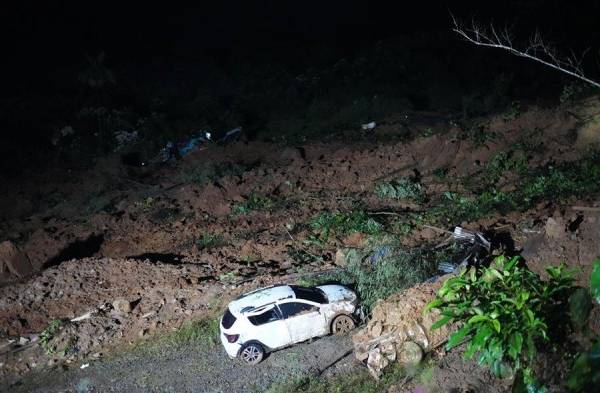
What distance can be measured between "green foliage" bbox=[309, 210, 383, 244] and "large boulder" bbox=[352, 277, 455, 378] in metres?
4.35

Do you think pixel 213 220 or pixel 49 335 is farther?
pixel 213 220

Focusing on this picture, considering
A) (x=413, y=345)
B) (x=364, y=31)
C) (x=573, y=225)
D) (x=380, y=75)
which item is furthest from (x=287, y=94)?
(x=413, y=345)

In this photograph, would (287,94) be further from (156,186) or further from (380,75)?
(156,186)

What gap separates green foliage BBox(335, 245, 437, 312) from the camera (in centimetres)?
973

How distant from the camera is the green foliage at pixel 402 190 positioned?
579 inches

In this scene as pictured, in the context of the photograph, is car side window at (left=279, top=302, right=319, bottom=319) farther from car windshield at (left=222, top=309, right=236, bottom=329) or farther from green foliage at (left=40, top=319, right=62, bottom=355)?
green foliage at (left=40, top=319, right=62, bottom=355)

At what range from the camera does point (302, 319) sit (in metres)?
9.20

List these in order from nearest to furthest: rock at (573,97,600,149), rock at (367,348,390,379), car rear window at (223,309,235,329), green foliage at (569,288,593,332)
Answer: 1. green foliage at (569,288,593,332)
2. rock at (367,348,390,379)
3. car rear window at (223,309,235,329)
4. rock at (573,97,600,149)

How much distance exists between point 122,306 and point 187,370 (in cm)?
283

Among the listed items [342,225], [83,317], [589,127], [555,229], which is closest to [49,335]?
[83,317]

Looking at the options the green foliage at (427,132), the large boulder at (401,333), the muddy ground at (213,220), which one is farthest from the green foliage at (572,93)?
the large boulder at (401,333)

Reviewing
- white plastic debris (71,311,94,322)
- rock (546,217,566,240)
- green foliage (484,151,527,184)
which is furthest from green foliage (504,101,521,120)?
white plastic debris (71,311,94,322)

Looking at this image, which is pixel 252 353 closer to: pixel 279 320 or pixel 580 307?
pixel 279 320

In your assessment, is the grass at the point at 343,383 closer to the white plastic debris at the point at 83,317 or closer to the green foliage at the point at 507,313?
the green foliage at the point at 507,313
